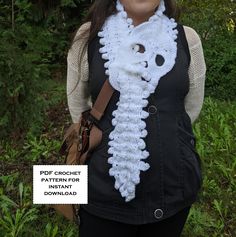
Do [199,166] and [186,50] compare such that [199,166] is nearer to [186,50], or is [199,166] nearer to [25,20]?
[186,50]

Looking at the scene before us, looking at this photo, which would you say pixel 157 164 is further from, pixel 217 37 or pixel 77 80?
pixel 217 37

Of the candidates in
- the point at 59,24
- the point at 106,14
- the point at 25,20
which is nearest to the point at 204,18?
the point at 59,24

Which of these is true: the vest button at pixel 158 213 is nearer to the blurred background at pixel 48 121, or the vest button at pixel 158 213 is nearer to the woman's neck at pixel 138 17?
the woman's neck at pixel 138 17

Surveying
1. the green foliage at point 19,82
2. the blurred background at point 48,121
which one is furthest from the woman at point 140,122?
the green foliage at point 19,82

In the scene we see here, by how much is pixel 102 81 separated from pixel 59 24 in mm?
6129

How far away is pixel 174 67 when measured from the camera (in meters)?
2.11

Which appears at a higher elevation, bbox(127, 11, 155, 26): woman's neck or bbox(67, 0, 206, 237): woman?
bbox(127, 11, 155, 26): woman's neck

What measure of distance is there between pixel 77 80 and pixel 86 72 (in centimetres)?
8

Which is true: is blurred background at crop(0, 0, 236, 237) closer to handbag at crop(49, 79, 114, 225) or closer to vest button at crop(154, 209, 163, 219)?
handbag at crop(49, 79, 114, 225)

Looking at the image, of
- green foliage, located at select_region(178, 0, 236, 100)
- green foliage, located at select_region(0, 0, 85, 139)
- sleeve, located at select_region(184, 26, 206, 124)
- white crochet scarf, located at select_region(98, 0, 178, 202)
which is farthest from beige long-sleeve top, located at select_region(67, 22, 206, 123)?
green foliage, located at select_region(178, 0, 236, 100)

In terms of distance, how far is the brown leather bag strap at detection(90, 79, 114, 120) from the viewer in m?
2.09

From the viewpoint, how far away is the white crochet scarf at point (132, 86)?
6.74 feet

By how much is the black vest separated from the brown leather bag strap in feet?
0.06

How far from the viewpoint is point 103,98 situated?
2.10 metres
